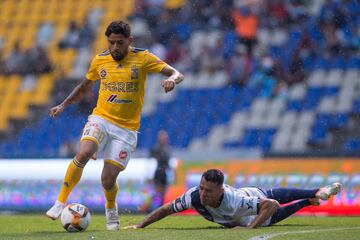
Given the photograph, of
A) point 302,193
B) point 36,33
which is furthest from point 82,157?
point 36,33

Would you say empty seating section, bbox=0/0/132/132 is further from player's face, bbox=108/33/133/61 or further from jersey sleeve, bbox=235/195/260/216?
jersey sleeve, bbox=235/195/260/216

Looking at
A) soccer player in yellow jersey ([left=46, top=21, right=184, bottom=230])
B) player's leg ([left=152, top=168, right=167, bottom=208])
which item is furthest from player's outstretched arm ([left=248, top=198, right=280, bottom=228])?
player's leg ([left=152, top=168, right=167, bottom=208])

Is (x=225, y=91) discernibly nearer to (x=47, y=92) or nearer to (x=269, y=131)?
(x=269, y=131)

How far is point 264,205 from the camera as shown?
327 inches

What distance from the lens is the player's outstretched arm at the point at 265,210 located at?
27.1 ft

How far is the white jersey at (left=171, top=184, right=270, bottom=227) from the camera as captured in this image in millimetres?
8312

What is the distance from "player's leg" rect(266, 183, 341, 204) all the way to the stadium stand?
7470 mm

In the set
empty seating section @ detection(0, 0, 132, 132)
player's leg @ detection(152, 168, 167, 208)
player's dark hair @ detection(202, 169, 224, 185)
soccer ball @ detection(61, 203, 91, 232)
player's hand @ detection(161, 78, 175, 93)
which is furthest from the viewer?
empty seating section @ detection(0, 0, 132, 132)

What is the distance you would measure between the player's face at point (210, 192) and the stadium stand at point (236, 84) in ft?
28.0

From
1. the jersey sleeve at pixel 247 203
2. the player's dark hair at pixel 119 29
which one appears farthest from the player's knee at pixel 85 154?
the jersey sleeve at pixel 247 203

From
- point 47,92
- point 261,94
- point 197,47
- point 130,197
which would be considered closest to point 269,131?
point 261,94

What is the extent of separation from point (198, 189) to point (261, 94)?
34.5 feet

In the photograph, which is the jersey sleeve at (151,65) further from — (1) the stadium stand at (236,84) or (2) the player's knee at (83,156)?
(1) the stadium stand at (236,84)

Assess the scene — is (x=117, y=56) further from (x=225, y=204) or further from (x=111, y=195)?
(x=225, y=204)
